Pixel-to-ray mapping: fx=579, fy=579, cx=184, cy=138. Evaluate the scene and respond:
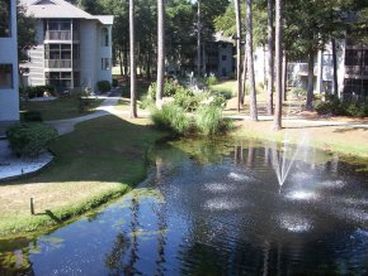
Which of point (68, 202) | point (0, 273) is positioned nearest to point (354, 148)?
point (68, 202)

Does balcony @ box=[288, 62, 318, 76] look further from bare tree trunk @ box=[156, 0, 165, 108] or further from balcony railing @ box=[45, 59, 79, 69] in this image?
balcony railing @ box=[45, 59, 79, 69]

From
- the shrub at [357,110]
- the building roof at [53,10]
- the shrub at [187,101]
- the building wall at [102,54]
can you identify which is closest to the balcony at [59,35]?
the building roof at [53,10]

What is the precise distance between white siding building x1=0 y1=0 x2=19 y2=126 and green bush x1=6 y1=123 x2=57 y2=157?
6465mm

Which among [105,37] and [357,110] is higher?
[105,37]

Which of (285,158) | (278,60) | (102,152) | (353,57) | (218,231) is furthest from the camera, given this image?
(353,57)

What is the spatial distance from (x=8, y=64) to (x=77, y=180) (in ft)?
38.9

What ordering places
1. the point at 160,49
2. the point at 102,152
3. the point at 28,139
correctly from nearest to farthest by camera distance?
the point at 28,139
the point at 102,152
the point at 160,49

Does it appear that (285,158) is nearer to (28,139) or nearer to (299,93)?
(28,139)

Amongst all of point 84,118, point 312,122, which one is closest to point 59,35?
point 84,118

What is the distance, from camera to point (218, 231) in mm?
17156

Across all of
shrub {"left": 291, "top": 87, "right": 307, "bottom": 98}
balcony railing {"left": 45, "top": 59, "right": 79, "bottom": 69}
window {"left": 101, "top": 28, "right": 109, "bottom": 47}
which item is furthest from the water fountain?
window {"left": 101, "top": 28, "right": 109, "bottom": 47}

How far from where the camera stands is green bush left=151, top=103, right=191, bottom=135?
35906 mm

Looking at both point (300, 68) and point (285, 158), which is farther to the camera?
point (300, 68)

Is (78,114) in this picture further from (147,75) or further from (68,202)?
Result: (147,75)
